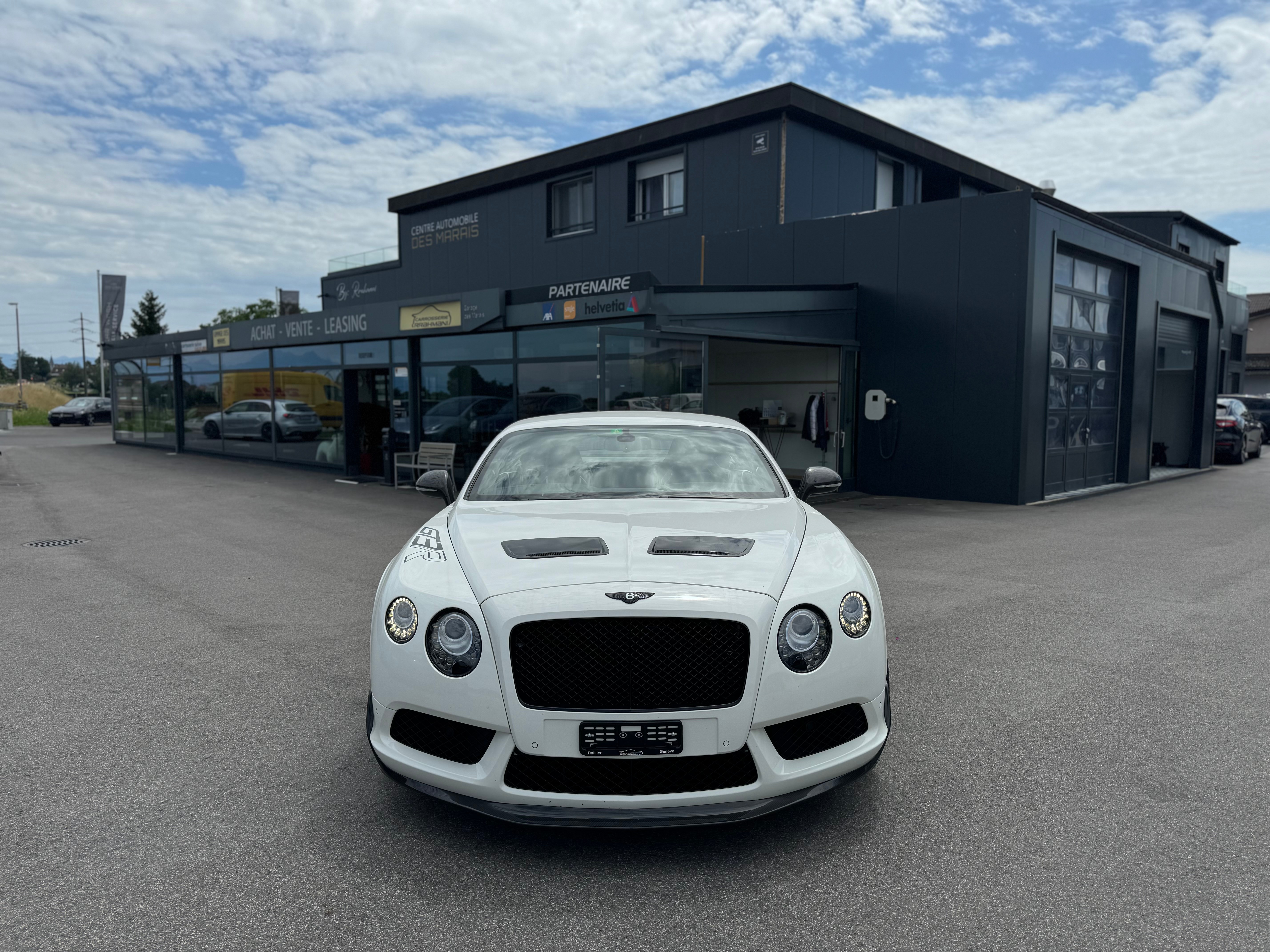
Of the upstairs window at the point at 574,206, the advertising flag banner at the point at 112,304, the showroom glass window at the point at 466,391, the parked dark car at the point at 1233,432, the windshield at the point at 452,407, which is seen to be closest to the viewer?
the showroom glass window at the point at 466,391

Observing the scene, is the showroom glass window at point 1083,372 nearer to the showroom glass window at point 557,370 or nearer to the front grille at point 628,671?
the showroom glass window at point 557,370

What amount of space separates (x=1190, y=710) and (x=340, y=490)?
43.2 ft

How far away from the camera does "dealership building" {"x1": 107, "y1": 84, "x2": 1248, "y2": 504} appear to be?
1295 cm

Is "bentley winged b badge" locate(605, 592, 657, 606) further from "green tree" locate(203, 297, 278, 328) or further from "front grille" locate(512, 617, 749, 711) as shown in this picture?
"green tree" locate(203, 297, 278, 328)

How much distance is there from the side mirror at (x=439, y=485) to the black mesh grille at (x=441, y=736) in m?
1.77

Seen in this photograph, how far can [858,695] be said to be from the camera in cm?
315

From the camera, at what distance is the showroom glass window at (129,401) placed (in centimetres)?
2600

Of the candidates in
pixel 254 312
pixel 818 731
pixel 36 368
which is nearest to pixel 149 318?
pixel 254 312

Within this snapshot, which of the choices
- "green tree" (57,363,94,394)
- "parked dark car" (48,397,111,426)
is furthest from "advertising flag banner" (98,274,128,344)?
"green tree" (57,363,94,394)

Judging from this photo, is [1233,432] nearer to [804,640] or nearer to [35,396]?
[804,640]

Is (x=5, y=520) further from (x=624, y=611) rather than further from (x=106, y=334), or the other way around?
(x=106, y=334)

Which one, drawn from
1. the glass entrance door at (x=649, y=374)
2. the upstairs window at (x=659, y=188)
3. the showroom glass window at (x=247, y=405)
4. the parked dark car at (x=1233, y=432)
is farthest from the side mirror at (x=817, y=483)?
the parked dark car at (x=1233, y=432)

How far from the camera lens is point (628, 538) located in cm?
352

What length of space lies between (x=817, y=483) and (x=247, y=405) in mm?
19215
